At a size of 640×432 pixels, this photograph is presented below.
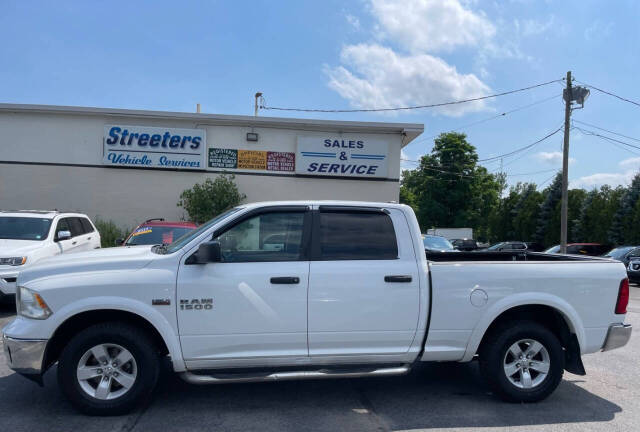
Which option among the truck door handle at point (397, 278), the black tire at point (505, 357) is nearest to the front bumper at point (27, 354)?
the truck door handle at point (397, 278)

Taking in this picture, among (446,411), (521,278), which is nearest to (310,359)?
(446,411)

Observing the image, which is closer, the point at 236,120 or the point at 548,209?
the point at 236,120

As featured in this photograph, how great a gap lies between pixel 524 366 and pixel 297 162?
14.8m

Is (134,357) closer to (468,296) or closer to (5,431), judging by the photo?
(5,431)

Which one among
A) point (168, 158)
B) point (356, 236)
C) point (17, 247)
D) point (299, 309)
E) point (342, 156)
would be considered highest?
point (342, 156)

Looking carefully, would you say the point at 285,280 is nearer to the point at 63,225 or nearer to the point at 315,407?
the point at 315,407

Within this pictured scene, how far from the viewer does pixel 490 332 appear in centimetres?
Result: 488

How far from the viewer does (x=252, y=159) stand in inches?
747

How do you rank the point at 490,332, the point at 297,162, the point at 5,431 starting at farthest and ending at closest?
the point at 297,162 → the point at 490,332 → the point at 5,431

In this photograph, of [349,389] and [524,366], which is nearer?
[524,366]

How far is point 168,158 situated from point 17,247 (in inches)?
396

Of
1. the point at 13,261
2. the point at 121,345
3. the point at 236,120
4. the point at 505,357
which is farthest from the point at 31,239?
the point at 236,120

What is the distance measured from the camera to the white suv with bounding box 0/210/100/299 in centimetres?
832

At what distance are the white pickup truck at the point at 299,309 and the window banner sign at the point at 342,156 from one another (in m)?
14.2
